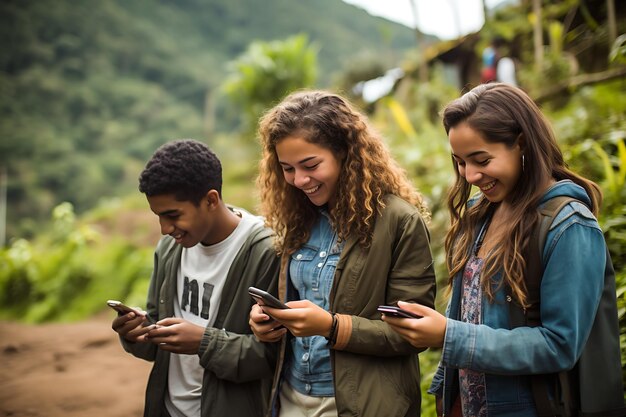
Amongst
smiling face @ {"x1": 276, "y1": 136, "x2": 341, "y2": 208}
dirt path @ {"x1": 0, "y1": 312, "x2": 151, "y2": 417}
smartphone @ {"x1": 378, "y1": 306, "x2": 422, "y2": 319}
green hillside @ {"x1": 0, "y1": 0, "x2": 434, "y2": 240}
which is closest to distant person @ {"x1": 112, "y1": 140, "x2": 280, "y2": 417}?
smiling face @ {"x1": 276, "y1": 136, "x2": 341, "y2": 208}

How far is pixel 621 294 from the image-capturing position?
2.67 meters

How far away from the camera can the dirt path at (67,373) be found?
163 inches

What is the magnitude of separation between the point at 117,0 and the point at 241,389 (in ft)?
140

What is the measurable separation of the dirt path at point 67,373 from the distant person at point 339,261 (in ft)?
9.38

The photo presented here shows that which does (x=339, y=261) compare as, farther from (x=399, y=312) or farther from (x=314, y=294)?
(x=399, y=312)

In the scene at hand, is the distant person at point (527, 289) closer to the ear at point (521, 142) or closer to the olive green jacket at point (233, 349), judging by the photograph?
the ear at point (521, 142)

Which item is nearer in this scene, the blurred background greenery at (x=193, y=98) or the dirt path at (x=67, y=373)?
the dirt path at (x=67, y=373)

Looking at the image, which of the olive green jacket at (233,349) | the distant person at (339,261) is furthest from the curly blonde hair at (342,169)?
the olive green jacket at (233,349)

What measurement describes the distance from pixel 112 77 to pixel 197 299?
118 feet

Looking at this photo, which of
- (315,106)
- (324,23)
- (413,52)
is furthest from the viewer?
(324,23)

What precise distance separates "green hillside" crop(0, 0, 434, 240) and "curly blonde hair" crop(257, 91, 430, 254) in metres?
19.1

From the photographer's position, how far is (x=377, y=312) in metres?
1.82

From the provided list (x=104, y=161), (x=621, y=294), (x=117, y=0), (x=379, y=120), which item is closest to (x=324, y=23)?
(x=117, y=0)

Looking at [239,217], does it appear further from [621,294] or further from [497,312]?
[621,294]
